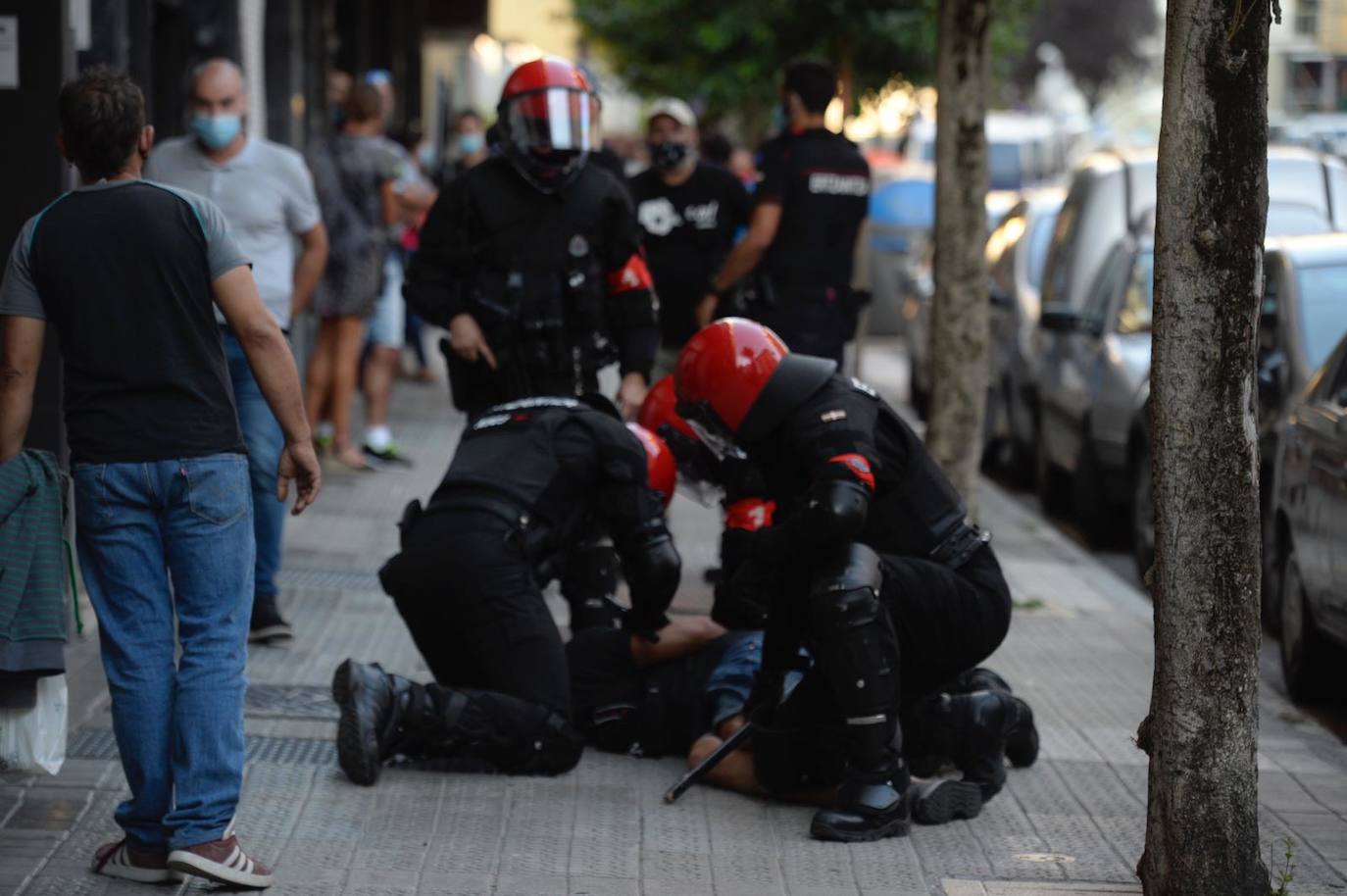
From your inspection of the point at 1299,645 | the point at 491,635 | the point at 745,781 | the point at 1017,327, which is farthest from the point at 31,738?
the point at 1017,327

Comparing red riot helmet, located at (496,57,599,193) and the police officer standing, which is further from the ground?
red riot helmet, located at (496,57,599,193)

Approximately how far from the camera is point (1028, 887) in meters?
5.39

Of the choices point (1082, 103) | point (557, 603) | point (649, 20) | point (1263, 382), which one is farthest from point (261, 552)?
point (1082, 103)

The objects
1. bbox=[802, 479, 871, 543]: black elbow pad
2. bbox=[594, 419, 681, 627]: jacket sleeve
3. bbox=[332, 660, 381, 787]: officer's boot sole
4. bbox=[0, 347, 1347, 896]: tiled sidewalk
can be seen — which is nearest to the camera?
bbox=[0, 347, 1347, 896]: tiled sidewalk

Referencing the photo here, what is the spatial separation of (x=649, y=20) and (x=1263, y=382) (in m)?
19.4

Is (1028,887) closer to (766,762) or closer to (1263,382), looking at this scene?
(766,762)

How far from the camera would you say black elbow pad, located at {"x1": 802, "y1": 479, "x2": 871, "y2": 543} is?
18.5 ft

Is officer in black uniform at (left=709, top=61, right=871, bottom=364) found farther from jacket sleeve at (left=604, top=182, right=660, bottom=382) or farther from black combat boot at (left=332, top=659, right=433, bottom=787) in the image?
black combat boot at (left=332, top=659, right=433, bottom=787)

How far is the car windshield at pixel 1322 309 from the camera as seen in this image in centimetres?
962

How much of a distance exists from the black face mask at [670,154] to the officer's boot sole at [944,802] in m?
4.61

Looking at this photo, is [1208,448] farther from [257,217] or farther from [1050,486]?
[1050,486]

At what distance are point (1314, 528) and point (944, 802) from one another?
2586 millimetres

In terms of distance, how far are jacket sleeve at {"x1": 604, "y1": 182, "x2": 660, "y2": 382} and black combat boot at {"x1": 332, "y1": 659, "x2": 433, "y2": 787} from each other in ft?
6.39

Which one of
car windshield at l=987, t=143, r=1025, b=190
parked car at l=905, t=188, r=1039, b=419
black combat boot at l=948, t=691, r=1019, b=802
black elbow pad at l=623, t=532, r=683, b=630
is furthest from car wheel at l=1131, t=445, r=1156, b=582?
car windshield at l=987, t=143, r=1025, b=190
